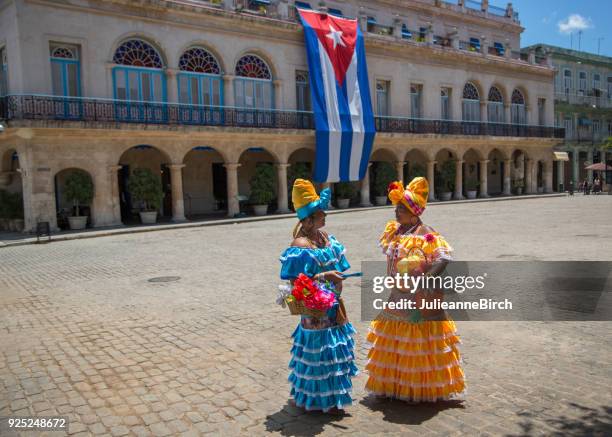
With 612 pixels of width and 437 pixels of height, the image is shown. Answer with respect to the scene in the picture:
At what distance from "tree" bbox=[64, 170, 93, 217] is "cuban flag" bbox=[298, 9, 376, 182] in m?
10.7

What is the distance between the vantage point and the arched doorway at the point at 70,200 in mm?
19234

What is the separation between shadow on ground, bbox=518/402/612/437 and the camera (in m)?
3.46

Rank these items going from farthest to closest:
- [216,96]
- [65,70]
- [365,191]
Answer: [365,191], [216,96], [65,70]

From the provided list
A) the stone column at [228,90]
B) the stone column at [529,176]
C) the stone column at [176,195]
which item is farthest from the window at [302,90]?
the stone column at [529,176]

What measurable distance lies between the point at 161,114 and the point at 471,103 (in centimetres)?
2137

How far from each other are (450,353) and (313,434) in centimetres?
117

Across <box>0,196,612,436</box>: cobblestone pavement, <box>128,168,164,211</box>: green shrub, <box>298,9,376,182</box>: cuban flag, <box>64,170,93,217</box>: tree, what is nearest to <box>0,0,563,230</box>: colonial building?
<box>64,170,93,217</box>: tree

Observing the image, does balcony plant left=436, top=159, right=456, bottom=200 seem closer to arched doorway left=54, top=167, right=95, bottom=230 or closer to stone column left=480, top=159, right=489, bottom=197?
stone column left=480, top=159, right=489, bottom=197

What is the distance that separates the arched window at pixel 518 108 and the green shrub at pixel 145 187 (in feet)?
87.4

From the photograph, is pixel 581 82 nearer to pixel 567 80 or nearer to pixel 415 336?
pixel 567 80

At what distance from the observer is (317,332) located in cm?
372

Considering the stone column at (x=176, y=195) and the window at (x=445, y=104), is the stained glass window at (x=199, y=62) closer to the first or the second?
the stone column at (x=176, y=195)

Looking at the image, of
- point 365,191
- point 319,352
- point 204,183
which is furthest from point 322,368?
point 365,191

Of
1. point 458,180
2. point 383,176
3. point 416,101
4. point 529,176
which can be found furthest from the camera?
point 529,176
